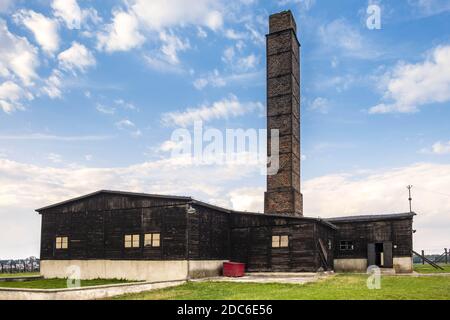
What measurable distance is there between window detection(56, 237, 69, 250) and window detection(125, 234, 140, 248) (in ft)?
16.7

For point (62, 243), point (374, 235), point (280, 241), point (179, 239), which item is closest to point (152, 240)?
point (179, 239)

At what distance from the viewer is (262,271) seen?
99.3ft

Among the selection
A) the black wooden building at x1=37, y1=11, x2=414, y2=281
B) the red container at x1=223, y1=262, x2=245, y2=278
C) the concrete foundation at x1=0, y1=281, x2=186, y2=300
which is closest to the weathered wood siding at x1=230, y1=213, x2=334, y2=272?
the black wooden building at x1=37, y1=11, x2=414, y2=281

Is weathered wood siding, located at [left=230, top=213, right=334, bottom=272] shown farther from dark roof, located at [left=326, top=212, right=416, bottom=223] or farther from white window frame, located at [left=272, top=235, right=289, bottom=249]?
dark roof, located at [left=326, top=212, right=416, bottom=223]

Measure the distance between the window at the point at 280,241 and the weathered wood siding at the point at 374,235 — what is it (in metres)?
11.0

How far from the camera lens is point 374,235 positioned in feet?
125

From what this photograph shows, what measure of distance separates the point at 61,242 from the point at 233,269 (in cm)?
1182

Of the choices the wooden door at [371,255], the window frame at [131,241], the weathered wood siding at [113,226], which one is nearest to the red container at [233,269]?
the weathered wood siding at [113,226]

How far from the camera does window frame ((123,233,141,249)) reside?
2841cm

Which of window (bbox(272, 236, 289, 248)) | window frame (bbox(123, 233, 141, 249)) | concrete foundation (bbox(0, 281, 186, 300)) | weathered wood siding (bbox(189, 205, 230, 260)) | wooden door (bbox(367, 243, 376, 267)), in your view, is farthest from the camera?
wooden door (bbox(367, 243, 376, 267))

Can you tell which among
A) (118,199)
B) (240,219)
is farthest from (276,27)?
(118,199)
